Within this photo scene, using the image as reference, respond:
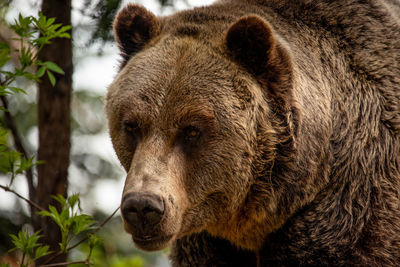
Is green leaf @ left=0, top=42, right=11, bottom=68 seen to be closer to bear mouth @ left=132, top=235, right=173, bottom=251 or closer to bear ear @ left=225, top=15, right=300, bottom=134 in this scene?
bear mouth @ left=132, top=235, right=173, bottom=251

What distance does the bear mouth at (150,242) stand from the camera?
13.2ft

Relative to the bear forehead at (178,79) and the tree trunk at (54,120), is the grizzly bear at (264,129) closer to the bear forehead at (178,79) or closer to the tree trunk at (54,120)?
the bear forehead at (178,79)

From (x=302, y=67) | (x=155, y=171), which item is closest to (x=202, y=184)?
(x=155, y=171)

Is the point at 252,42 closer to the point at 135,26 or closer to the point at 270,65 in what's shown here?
the point at 270,65

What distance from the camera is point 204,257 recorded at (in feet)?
16.9

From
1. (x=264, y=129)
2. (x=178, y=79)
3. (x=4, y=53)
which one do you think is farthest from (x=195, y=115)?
(x=4, y=53)

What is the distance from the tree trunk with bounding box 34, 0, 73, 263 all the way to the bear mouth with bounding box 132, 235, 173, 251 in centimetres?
219

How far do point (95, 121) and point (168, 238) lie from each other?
5426mm

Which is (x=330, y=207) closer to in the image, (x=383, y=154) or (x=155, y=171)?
(x=383, y=154)

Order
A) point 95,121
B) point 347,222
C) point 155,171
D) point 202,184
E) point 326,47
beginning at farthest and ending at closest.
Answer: point 95,121, point 326,47, point 347,222, point 202,184, point 155,171

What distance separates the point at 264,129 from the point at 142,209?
1.24m

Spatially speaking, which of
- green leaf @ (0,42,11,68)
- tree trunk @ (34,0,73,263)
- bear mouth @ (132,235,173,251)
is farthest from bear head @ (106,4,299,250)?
tree trunk @ (34,0,73,263)

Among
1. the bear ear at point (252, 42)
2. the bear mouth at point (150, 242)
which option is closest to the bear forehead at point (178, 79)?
the bear ear at point (252, 42)

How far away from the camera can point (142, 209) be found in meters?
3.74
